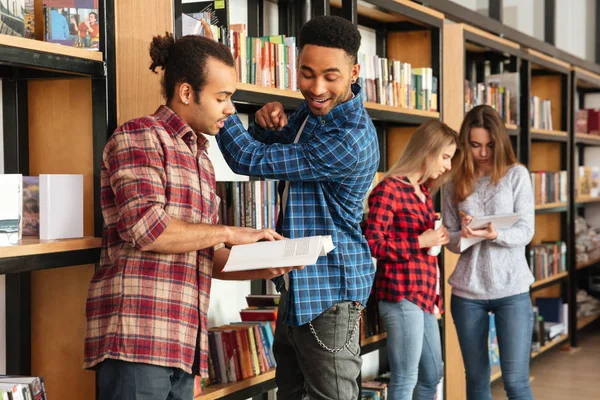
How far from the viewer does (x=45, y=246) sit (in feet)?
6.86

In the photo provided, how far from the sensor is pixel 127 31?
2.36 metres

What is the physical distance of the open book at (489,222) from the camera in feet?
11.4

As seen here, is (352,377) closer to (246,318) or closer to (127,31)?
(246,318)

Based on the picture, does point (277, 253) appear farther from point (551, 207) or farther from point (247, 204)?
point (551, 207)

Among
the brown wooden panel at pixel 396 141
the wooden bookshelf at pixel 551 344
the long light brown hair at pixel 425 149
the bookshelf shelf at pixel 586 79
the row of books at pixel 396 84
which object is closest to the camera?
the long light brown hair at pixel 425 149

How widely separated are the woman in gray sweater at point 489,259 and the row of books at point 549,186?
207cm

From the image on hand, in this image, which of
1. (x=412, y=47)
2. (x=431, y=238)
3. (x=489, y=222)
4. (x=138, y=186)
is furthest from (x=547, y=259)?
(x=138, y=186)

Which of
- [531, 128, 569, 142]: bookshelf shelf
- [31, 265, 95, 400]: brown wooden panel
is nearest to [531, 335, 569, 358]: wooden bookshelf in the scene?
[531, 128, 569, 142]: bookshelf shelf

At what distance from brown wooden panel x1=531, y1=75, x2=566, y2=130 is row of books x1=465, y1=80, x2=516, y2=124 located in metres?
1.22

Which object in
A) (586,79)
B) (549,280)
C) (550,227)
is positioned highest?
(586,79)

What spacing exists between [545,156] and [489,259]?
327 centimetres

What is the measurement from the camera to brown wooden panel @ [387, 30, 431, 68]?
4496 millimetres

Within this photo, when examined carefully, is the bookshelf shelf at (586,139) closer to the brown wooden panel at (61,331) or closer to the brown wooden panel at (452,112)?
the brown wooden panel at (452,112)

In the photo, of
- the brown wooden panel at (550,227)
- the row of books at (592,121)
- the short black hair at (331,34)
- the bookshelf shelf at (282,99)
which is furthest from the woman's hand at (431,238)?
the row of books at (592,121)
